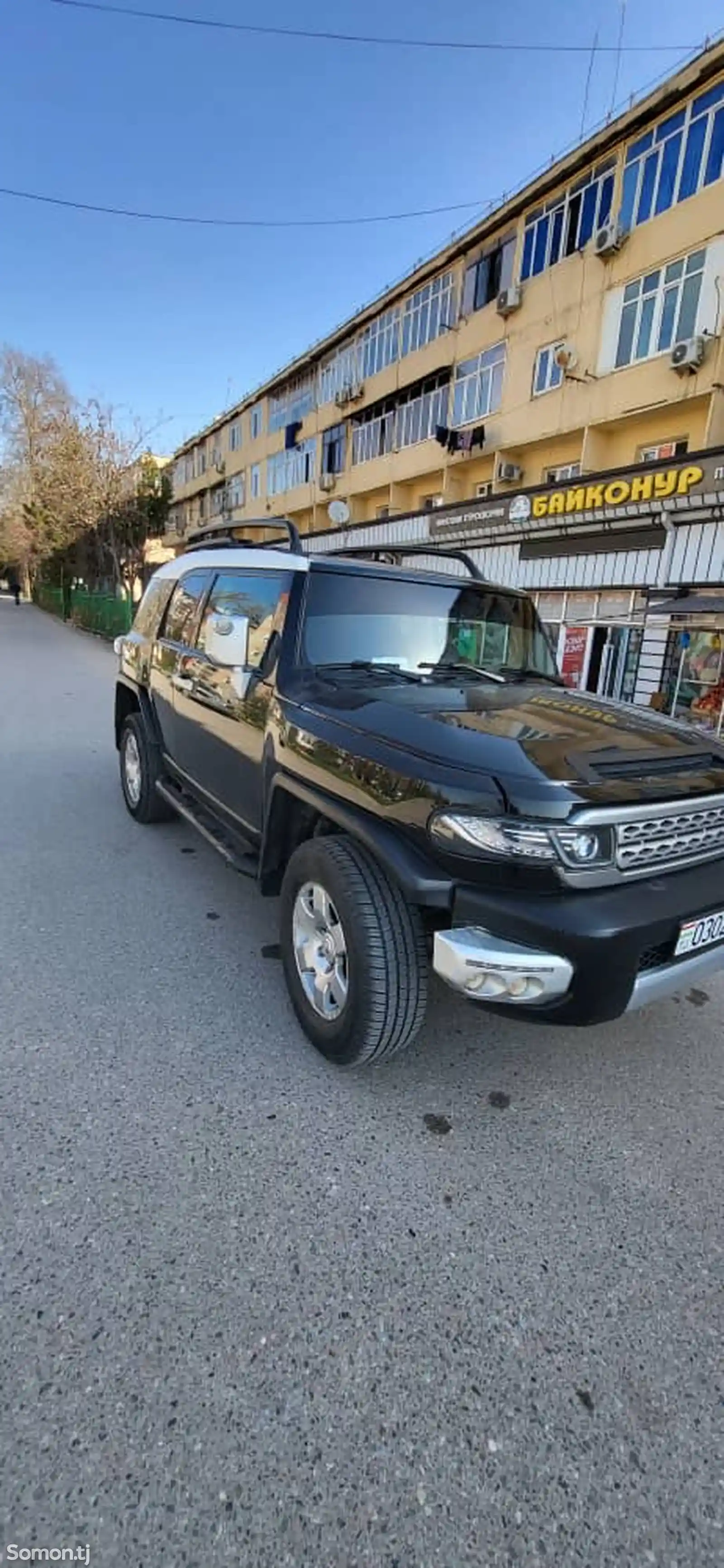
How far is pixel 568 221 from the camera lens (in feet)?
54.9

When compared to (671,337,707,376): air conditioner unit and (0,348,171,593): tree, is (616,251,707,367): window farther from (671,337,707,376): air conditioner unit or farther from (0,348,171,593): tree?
(0,348,171,593): tree

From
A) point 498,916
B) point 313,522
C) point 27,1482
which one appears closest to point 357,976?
point 498,916

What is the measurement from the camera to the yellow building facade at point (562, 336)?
13.9 metres

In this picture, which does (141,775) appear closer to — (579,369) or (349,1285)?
(349,1285)

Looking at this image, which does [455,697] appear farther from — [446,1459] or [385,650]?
[446,1459]

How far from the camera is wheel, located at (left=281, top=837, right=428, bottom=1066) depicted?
242 centimetres

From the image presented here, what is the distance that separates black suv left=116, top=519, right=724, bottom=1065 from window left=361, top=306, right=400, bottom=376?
24163mm

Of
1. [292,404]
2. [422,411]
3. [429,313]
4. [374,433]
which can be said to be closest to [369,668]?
[422,411]

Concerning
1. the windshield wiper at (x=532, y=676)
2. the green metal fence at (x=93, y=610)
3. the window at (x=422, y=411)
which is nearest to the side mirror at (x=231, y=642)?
the windshield wiper at (x=532, y=676)

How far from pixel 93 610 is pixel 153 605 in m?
25.4

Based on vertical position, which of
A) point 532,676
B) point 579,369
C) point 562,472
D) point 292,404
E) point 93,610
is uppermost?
point 292,404

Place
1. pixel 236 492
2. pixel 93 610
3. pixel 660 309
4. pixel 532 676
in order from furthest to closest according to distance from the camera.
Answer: pixel 236 492 → pixel 93 610 → pixel 660 309 → pixel 532 676

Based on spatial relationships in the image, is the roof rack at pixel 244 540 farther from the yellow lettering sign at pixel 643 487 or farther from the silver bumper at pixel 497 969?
the yellow lettering sign at pixel 643 487

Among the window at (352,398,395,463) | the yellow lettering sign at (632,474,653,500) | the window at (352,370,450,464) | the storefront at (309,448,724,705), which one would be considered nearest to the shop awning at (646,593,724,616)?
the storefront at (309,448,724,705)
